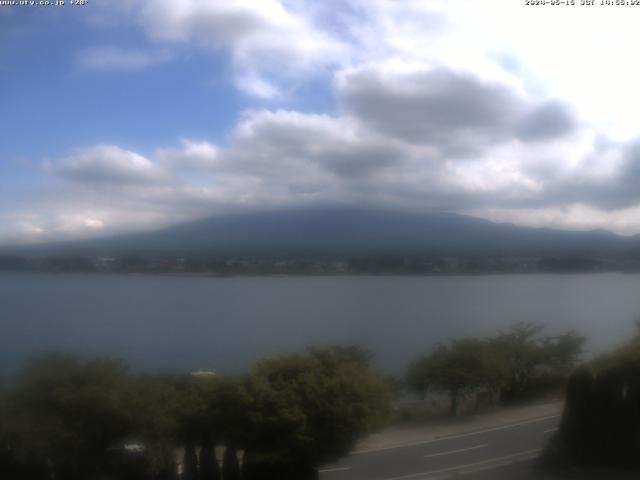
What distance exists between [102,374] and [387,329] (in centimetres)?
343

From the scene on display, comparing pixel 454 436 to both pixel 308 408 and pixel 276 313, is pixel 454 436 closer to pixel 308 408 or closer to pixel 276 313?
pixel 308 408

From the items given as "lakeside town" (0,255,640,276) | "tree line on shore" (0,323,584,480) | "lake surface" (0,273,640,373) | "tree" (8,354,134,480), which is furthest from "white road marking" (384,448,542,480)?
"tree" (8,354,134,480)

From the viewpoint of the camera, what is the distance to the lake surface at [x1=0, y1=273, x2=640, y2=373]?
6.23m

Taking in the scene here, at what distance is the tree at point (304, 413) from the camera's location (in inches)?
228

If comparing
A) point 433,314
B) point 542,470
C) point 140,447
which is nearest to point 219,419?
point 140,447

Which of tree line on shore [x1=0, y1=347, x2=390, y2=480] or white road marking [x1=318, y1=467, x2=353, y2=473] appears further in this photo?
white road marking [x1=318, y1=467, x2=353, y2=473]

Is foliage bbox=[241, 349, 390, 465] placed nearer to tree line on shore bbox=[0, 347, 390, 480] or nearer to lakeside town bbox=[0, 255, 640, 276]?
tree line on shore bbox=[0, 347, 390, 480]

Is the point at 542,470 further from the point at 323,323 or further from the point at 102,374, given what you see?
the point at 102,374

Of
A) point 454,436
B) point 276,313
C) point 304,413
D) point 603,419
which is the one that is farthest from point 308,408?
point 603,419

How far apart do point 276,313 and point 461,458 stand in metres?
2.65

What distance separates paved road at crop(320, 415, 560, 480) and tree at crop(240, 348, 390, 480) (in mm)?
264

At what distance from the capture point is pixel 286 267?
22.7 ft

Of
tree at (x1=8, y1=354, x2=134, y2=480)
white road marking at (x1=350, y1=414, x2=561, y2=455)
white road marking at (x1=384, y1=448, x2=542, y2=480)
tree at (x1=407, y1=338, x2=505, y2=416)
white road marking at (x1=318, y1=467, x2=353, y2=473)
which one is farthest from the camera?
tree at (x1=407, y1=338, x2=505, y2=416)

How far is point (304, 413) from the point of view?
232 inches
